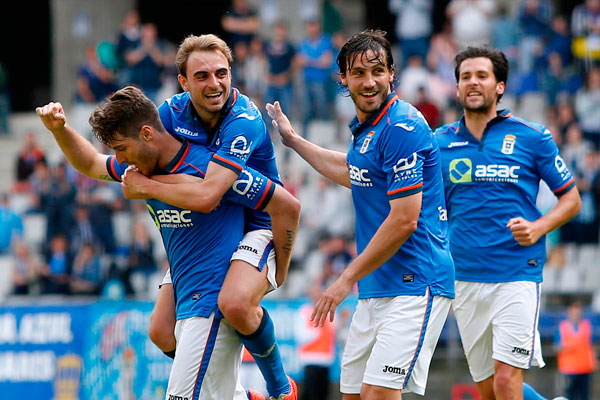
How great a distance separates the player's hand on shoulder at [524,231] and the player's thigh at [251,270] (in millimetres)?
1758

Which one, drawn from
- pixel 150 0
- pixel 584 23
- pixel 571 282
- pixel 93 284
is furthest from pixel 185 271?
pixel 150 0

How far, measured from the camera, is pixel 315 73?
17.0m

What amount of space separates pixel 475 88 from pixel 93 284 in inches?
349

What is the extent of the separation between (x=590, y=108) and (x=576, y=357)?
502 centimetres

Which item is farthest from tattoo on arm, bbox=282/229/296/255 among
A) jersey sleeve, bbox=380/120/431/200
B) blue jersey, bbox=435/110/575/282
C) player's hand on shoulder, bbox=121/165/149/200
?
blue jersey, bbox=435/110/575/282

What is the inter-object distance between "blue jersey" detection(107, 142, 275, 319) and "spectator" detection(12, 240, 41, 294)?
921cm

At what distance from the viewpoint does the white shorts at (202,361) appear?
591 centimetres

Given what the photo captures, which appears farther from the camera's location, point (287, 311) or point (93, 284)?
point (93, 284)

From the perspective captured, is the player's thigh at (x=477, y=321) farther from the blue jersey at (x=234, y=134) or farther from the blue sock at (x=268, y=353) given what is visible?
the blue jersey at (x=234, y=134)

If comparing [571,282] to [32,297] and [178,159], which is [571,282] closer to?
Answer: [32,297]

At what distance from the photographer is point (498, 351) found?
688cm

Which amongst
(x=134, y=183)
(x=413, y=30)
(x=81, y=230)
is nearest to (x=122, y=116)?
(x=134, y=183)

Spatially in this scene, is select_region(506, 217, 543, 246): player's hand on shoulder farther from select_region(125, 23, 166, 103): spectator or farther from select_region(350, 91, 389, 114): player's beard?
select_region(125, 23, 166, 103): spectator

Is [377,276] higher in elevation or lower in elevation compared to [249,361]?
higher
